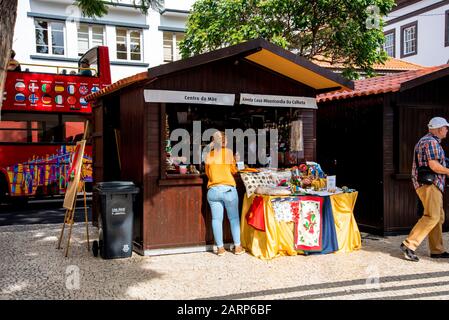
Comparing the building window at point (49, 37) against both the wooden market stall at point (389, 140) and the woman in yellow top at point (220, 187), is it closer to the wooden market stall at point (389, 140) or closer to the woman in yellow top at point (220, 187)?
the wooden market stall at point (389, 140)

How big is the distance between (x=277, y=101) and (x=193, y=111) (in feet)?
4.75

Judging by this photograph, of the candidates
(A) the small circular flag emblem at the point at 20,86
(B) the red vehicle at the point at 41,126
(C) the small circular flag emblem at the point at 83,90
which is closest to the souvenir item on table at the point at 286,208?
(B) the red vehicle at the point at 41,126

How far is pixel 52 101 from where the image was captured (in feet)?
42.2

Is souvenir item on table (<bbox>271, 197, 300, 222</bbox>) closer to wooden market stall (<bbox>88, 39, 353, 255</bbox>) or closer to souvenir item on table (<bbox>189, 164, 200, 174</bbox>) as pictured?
wooden market stall (<bbox>88, 39, 353, 255</bbox>)

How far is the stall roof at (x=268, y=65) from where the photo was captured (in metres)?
6.86

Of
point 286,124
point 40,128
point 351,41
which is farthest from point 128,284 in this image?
point 351,41

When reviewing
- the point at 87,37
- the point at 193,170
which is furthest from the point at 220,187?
the point at 87,37

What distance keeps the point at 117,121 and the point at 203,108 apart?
181 cm

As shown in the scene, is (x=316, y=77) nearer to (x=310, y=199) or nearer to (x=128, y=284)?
(x=310, y=199)

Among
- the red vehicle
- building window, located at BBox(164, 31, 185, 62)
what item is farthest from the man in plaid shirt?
building window, located at BBox(164, 31, 185, 62)

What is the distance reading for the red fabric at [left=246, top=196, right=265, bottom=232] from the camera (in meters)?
6.94

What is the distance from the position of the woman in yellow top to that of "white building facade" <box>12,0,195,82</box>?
14539 mm

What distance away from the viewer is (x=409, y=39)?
28172 millimetres

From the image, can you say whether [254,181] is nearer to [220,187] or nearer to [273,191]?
[273,191]
